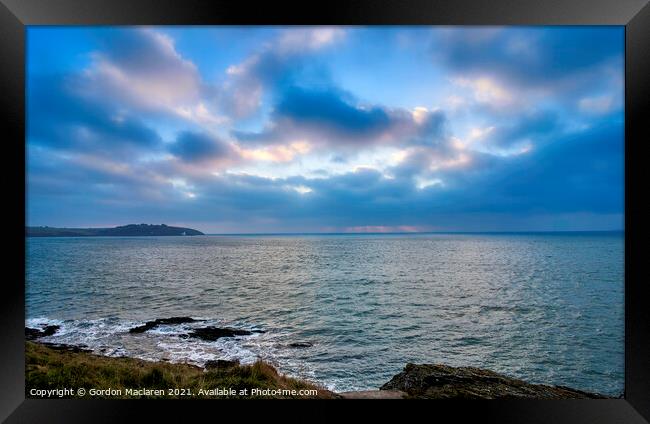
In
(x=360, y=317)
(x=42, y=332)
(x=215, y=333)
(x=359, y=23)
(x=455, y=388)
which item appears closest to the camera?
(x=359, y=23)

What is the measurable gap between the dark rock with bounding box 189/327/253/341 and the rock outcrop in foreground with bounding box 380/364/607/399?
507 centimetres

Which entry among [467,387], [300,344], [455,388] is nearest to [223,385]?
[455,388]

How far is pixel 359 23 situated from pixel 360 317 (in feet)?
30.8

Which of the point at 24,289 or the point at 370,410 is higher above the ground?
the point at 24,289

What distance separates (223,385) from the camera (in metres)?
2.86

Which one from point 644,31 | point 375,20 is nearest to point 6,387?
point 375,20

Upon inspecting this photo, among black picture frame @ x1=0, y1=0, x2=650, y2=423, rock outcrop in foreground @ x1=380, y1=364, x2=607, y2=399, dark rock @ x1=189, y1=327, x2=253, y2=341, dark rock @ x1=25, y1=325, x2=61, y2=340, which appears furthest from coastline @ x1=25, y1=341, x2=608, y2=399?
dark rock @ x1=25, y1=325, x2=61, y2=340

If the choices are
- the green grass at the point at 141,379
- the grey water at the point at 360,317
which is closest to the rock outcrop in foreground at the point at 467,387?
the green grass at the point at 141,379

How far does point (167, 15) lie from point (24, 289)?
9.03 feet

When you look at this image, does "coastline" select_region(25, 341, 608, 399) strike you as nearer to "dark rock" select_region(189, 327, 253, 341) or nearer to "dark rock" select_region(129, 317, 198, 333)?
"dark rock" select_region(189, 327, 253, 341)

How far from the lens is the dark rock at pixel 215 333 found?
6.75 m

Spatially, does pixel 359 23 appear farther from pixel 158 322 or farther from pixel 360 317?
pixel 158 322

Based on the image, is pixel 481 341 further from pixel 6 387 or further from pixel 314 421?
pixel 6 387

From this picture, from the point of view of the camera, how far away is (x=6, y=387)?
2.26 meters
